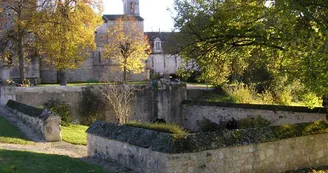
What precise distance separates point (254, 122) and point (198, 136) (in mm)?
13189

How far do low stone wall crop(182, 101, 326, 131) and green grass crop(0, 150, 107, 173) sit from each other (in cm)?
1159

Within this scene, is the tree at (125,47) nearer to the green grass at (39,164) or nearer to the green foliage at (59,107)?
the green foliage at (59,107)

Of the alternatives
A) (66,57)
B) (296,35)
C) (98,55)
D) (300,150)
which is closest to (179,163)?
(300,150)

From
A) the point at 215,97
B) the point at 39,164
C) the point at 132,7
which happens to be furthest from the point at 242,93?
the point at 132,7

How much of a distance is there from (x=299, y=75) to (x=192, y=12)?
5207 millimetres

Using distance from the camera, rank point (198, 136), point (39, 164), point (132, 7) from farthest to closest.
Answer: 1. point (132, 7)
2. point (39, 164)
3. point (198, 136)

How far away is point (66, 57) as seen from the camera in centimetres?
2717

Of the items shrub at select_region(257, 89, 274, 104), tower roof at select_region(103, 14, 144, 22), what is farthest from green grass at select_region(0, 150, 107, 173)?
tower roof at select_region(103, 14, 144, 22)

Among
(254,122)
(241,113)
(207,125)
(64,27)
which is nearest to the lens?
(254,122)

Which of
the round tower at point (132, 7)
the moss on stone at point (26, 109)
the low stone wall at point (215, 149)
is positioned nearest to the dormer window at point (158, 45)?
the round tower at point (132, 7)

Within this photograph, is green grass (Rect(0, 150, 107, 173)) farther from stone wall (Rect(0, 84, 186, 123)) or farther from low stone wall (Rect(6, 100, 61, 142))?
stone wall (Rect(0, 84, 186, 123))

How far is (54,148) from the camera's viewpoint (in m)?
13.3

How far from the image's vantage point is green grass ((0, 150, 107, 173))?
841cm

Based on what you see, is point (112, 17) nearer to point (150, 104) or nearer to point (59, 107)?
point (150, 104)
